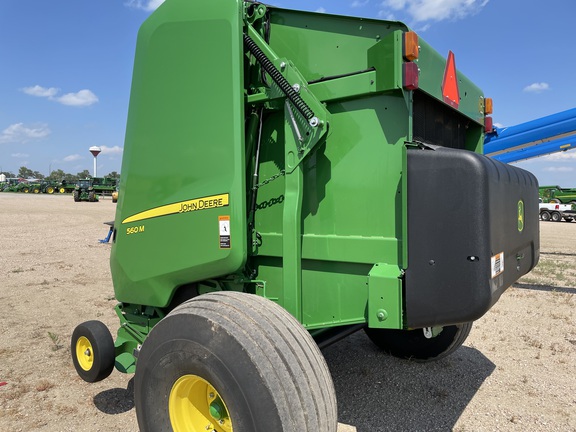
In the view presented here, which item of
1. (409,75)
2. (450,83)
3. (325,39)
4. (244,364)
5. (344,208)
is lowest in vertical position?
(244,364)

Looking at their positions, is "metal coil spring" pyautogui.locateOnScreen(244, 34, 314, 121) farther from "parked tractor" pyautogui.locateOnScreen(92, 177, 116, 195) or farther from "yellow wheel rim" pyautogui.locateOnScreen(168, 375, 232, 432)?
"parked tractor" pyautogui.locateOnScreen(92, 177, 116, 195)

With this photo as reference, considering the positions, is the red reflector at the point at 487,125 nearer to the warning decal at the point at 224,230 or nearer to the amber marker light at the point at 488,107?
the amber marker light at the point at 488,107

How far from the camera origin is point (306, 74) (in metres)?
2.45

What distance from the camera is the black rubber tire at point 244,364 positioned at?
177 cm

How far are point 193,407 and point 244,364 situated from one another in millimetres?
590

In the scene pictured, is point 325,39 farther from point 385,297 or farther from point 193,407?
point 193,407

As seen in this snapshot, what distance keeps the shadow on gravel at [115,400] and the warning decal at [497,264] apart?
2615mm

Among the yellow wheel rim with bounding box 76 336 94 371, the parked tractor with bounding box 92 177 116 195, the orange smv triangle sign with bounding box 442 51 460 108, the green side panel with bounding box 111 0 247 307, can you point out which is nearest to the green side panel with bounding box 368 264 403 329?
the green side panel with bounding box 111 0 247 307

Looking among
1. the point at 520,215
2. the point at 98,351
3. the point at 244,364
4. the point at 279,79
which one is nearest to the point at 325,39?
the point at 279,79

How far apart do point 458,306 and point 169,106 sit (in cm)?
194

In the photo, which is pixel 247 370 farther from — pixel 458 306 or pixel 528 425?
pixel 528 425

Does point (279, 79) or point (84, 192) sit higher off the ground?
point (84, 192)

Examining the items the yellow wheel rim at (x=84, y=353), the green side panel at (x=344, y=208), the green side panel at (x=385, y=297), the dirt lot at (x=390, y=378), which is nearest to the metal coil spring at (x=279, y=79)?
the green side panel at (x=344, y=208)

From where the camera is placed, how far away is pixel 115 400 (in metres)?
3.27
